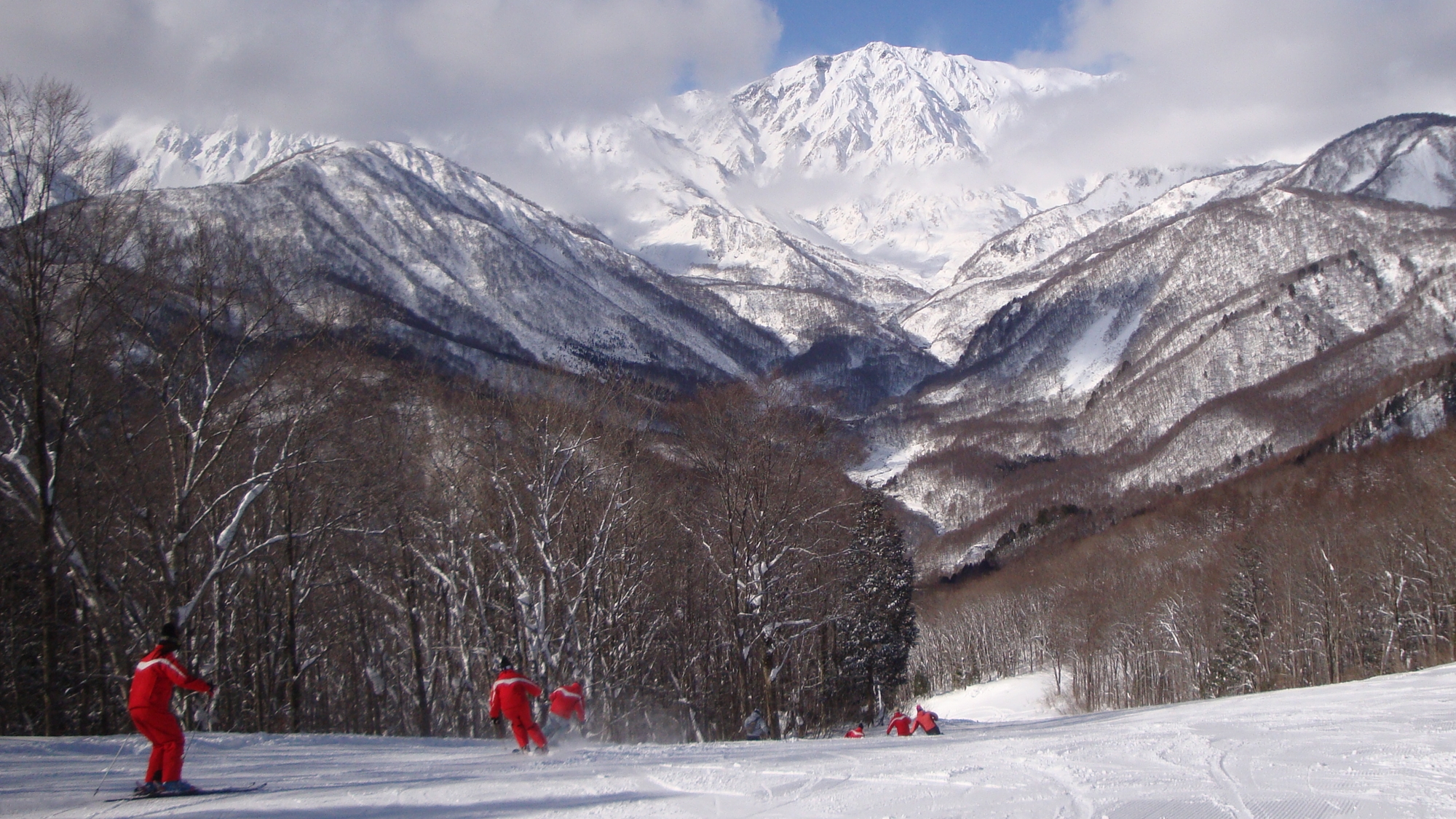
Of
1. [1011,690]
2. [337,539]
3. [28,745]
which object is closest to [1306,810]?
[28,745]

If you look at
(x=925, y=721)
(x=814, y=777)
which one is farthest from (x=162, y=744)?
(x=925, y=721)

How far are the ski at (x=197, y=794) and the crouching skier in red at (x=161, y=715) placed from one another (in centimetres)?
4

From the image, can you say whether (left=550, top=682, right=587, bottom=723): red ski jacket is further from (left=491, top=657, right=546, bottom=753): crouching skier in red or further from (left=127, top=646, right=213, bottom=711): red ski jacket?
(left=127, top=646, right=213, bottom=711): red ski jacket

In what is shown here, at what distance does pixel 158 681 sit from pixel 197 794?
151 centimetres

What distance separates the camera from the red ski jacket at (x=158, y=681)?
9.91m

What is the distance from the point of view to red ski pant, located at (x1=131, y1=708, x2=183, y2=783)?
9.68m

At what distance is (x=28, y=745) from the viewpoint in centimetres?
1148

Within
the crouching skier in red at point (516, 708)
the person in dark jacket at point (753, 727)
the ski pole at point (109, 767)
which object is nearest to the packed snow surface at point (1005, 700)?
the person in dark jacket at point (753, 727)

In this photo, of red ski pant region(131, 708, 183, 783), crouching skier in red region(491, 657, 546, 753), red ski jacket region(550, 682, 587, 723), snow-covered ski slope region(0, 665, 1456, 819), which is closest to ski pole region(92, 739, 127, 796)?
snow-covered ski slope region(0, 665, 1456, 819)

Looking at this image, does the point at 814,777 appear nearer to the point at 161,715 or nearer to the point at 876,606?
the point at 161,715

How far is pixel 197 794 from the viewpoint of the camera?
9352 mm

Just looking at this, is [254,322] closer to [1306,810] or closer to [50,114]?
[50,114]

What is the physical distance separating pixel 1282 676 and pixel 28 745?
209 feet

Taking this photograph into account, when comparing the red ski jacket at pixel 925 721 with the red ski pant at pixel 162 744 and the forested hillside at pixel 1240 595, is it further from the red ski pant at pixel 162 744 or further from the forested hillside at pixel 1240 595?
the forested hillside at pixel 1240 595
